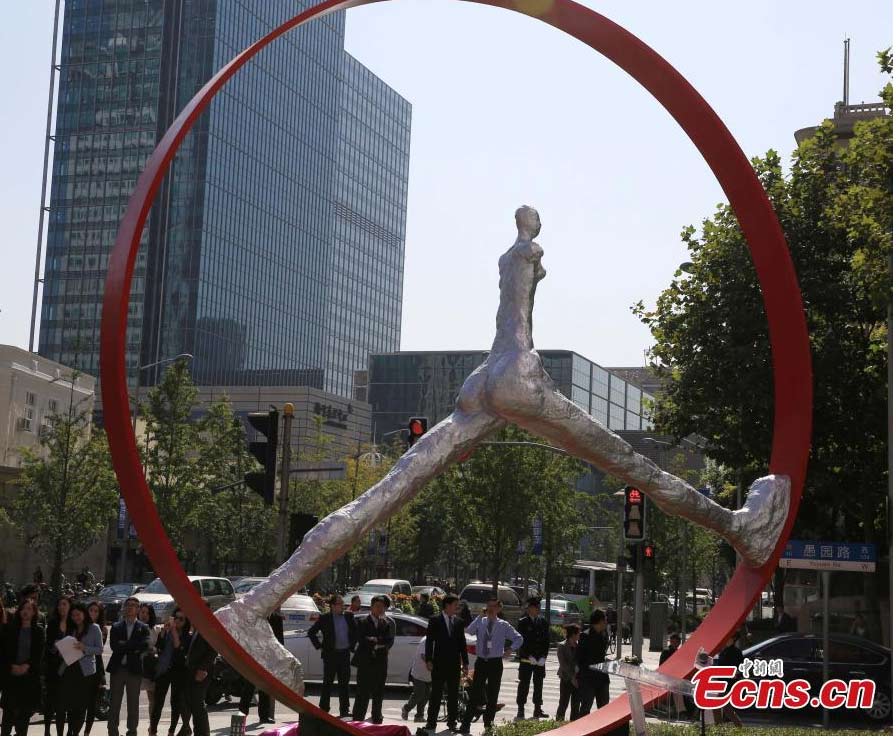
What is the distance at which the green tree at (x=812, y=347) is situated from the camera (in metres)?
25.2

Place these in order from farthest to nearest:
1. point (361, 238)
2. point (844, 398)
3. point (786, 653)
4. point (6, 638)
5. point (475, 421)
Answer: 1. point (361, 238)
2. point (844, 398)
3. point (786, 653)
4. point (6, 638)
5. point (475, 421)

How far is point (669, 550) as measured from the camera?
59.4 metres

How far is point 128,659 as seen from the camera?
13.8m

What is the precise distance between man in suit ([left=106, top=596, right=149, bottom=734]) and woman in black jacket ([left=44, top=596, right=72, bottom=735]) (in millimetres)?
658

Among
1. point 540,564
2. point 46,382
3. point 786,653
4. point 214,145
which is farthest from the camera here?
point 214,145

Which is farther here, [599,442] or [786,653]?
[786,653]

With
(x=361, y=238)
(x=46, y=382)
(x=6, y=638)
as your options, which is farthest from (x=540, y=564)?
(x=361, y=238)

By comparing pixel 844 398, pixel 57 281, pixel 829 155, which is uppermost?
pixel 57 281

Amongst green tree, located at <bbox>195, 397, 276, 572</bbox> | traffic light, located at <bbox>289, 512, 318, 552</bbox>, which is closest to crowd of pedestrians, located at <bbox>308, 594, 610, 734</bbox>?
traffic light, located at <bbox>289, 512, 318, 552</bbox>

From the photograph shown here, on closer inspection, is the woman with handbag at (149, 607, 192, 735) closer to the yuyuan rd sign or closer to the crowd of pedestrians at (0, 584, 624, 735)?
the crowd of pedestrians at (0, 584, 624, 735)

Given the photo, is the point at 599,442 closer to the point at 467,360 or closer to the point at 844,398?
the point at 844,398

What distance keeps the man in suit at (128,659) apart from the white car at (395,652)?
610 centimetres

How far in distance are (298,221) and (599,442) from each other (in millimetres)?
102993

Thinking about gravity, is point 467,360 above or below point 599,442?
above
